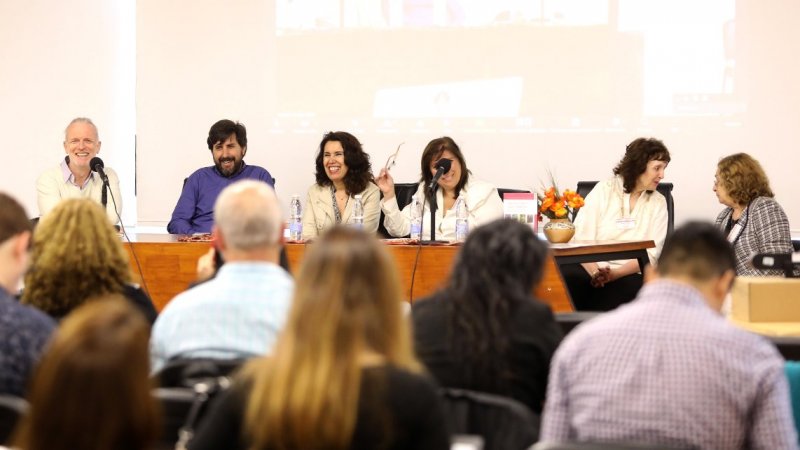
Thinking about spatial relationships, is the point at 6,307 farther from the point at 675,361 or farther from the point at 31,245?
the point at 675,361

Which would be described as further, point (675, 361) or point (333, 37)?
point (333, 37)

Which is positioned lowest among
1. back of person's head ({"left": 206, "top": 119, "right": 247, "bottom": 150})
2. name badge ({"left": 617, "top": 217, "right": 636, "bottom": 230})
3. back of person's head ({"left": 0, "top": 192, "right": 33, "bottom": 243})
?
name badge ({"left": 617, "top": 217, "right": 636, "bottom": 230})

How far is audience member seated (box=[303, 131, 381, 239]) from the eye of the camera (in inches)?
235

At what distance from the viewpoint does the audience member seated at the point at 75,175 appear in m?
5.95

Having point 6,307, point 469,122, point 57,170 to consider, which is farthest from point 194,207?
point 6,307

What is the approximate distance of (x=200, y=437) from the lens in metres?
1.68

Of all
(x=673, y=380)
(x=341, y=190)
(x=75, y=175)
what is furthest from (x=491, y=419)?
(x=75, y=175)

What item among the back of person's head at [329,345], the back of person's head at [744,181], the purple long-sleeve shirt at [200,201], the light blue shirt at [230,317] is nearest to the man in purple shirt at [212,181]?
the purple long-sleeve shirt at [200,201]

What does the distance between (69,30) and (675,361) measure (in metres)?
6.28

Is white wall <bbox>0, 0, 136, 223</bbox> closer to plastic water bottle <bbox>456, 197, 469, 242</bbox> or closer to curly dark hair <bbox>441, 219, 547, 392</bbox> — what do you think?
plastic water bottle <bbox>456, 197, 469, 242</bbox>

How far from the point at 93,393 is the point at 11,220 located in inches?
53.1

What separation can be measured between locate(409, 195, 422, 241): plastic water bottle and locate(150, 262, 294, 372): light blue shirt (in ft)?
9.24

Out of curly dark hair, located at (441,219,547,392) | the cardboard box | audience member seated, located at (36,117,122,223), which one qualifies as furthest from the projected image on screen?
curly dark hair, located at (441,219,547,392)

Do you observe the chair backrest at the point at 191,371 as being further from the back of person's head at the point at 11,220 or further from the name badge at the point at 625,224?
the name badge at the point at 625,224
